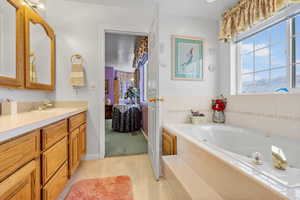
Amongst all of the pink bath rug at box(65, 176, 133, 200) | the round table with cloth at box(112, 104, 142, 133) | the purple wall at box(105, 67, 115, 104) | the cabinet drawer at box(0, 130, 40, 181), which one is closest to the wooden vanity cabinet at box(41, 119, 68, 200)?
the cabinet drawer at box(0, 130, 40, 181)

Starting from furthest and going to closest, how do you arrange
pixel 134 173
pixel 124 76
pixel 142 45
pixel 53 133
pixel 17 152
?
1. pixel 124 76
2. pixel 142 45
3. pixel 134 173
4. pixel 53 133
5. pixel 17 152

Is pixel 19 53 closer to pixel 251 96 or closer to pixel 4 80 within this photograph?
pixel 4 80

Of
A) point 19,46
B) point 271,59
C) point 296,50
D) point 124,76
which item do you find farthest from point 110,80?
point 296,50

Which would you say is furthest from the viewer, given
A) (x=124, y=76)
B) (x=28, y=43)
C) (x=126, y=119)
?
(x=124, y=76)

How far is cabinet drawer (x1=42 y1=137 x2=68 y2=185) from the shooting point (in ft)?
3.19

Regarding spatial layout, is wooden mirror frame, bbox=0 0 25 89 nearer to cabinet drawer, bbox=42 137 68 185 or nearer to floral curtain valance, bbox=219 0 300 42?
cabinet drawer, bbox=42 137 68 185

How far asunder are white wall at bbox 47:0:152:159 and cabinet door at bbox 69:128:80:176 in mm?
545

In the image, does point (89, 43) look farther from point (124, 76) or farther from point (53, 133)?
point (124, 76)

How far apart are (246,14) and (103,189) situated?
266cm

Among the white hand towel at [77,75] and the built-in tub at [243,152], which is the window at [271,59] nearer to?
the built-in tub at [243,152]

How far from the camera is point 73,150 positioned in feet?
5.21

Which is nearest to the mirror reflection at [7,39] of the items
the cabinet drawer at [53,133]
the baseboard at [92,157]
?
the cabinet drawer at [53,133]

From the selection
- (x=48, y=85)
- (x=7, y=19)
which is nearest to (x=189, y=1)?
(x=7, y=19)

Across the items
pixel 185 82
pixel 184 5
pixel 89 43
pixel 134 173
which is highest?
pixel 184 5
